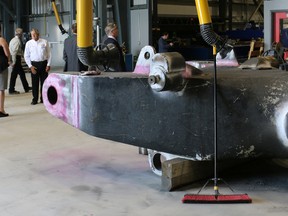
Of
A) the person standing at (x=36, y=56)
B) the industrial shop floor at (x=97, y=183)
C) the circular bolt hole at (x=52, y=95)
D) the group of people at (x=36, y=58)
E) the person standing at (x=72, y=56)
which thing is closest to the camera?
the industrial shop floor at (x=97, y=183)


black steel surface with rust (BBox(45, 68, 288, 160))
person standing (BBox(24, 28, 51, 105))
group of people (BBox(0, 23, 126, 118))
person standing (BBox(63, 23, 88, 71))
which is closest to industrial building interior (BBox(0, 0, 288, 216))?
black steel surface with rust (BBox(45, 68, 288, 160))

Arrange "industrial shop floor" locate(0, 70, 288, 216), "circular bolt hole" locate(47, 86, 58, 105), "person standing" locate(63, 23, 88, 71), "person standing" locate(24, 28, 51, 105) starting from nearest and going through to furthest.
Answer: "industrial shop floor" locate(0, 70, 288, 216) → "circular bolt hole" locate(47, 86, 58, 105) → "person standing" locate(63, 23, 88, 71) → "person standing" locate(24, 28, 51, 105)

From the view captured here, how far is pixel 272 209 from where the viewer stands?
3266 millimetres

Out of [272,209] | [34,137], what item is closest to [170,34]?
[34,137]

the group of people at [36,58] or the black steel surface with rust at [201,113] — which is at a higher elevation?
the group of people at [36,58]

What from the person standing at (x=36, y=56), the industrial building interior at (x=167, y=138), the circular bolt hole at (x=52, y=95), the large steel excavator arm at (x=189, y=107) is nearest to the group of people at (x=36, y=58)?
the person standing at (x=36, y=56)

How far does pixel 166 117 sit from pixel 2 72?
13.8 feet

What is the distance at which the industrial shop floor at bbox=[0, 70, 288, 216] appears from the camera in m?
3.28

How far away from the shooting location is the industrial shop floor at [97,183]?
3.28m

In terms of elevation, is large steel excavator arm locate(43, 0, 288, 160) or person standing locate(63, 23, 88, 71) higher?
person standing locate(63, 23, 88, 71)

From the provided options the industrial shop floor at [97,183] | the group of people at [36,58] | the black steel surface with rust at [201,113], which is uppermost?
the group of people at [36,58]

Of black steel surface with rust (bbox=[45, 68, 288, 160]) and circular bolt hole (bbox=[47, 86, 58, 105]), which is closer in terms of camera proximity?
black steel surface with rust (bbox=[45, 68, 288, 160])

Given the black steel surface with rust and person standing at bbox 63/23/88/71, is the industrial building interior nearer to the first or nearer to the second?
the black steel surface with rust

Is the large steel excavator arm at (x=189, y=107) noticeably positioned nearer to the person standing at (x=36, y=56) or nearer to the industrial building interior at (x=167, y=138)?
the industrial building interior at (x=167, y=138)
